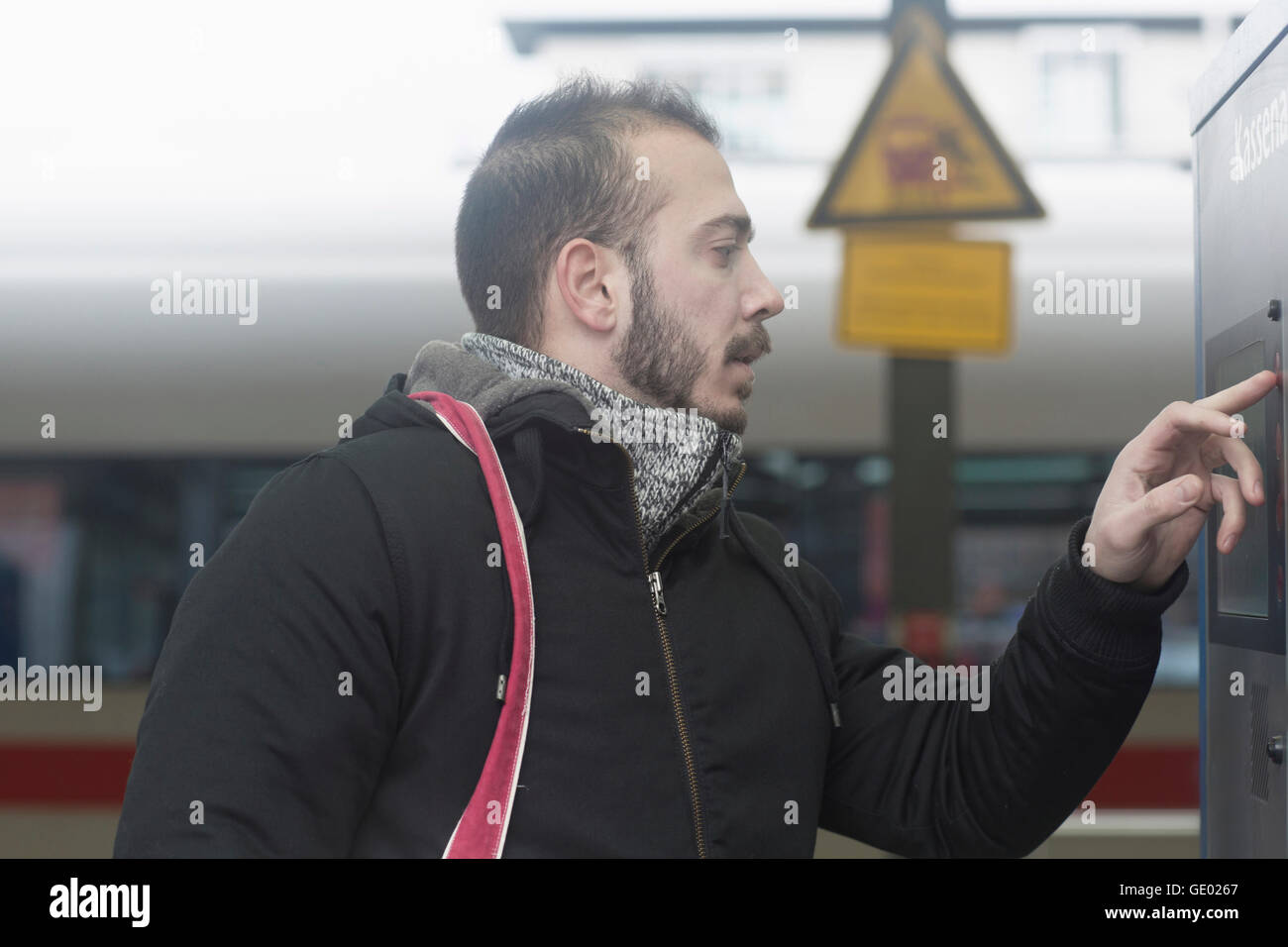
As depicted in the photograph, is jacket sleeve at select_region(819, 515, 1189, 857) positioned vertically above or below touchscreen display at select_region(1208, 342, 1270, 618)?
below

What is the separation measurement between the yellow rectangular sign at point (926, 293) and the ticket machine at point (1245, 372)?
1249mm

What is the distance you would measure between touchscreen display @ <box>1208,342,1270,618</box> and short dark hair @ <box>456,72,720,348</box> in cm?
62

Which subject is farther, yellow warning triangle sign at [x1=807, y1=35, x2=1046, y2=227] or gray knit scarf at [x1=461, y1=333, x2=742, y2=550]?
yellow warning triangle sign at [x1=807, y1=35, x2=1046, y2=227]

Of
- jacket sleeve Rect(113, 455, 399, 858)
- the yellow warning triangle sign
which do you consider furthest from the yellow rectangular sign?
jacket sleeve Rect(113, 455, 399, 858)

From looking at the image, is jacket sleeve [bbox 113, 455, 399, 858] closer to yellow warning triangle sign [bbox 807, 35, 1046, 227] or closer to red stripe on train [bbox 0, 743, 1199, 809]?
yellow warning triangle sign [bbox 807, 35, 1046, 227]

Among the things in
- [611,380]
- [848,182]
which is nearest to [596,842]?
[611,380]

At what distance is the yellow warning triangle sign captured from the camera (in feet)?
8.63

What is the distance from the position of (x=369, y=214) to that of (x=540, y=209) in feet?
9.27

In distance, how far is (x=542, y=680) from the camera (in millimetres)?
1158

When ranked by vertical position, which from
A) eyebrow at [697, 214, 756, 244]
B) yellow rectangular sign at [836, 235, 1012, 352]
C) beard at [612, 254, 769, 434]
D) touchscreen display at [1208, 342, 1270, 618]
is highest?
yellow rectangular sign at [836, 235, 1012, 352]

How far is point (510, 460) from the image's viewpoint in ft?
4.00

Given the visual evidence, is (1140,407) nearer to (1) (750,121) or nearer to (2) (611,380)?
(1) (750,121)

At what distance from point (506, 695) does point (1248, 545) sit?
0.80 m

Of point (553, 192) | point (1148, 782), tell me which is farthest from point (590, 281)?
point (1148, 782)
